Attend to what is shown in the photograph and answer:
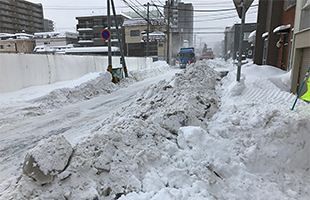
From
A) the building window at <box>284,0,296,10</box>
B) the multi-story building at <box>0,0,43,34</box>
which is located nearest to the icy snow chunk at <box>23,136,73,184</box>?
the building window at <box>284,0,296,10</box>

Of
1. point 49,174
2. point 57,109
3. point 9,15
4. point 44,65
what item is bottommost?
point 57,109

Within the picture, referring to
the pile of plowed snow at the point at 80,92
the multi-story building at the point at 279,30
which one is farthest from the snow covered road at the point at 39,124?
the multi-story building at the point at 279,30

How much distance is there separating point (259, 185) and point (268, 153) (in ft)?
2.29

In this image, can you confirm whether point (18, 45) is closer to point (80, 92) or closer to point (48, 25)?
point (48, 25)

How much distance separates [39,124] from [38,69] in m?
6.07

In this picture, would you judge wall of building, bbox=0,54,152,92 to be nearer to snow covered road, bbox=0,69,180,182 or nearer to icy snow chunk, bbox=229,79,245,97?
snow covered road, bbox=0,69,180,182

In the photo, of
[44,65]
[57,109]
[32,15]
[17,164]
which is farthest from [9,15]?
[17,164]

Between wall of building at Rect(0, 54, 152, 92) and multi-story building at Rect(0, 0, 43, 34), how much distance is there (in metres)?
55.1

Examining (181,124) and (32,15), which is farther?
(32,15)

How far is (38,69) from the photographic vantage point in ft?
38.9

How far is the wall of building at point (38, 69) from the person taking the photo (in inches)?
395

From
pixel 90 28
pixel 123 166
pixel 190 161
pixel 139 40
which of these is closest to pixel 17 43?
pixel 90 28

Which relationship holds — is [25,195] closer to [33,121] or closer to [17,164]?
[17,164]

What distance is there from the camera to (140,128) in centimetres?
415
